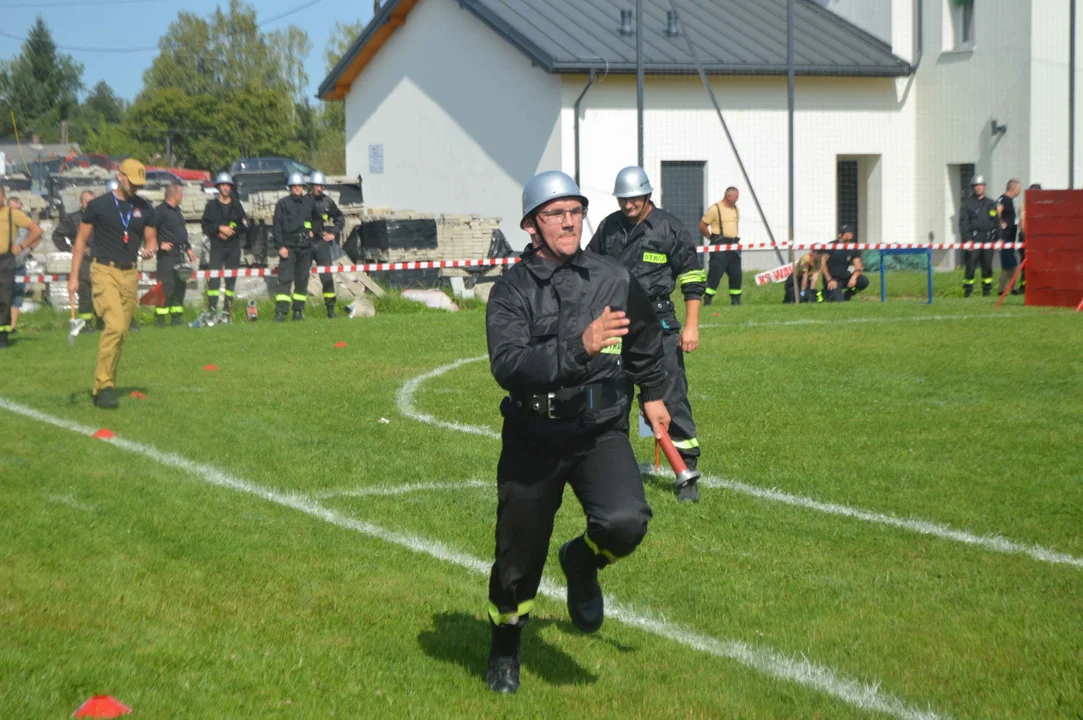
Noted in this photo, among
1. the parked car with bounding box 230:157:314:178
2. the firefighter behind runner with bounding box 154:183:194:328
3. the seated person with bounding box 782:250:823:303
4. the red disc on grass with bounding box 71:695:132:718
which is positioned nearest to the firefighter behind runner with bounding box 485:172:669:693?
the red disc on grass with bounding box 71:695:132:718

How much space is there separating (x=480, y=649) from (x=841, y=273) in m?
18.3

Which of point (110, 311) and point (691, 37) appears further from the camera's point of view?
point (691, 37)

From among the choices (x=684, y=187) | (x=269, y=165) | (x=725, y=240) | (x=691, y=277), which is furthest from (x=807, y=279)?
(x=269, y=165)

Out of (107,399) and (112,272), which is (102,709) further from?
(112,272)

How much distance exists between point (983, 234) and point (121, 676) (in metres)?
20.8

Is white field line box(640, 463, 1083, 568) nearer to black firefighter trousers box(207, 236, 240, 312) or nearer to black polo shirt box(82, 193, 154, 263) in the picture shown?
black polo shirt box(82, 193, 154, 263)

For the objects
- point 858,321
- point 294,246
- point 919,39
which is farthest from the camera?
point 919,39

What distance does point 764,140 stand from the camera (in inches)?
1230

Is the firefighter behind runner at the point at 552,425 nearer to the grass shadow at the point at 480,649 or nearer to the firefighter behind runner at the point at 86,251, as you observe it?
the grass shadow at the point at 480,649

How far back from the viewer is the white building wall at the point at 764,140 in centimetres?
3002

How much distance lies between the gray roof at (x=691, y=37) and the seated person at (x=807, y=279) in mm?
8490

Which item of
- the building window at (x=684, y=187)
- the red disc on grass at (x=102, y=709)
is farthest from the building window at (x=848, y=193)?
the red disc on grass at (x=102, y=709)

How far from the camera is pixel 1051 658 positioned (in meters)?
5.04

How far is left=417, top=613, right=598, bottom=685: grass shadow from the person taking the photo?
5066mm
